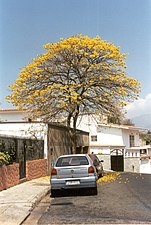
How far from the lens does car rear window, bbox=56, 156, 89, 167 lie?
12.6 meters

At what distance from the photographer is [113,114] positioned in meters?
22.4

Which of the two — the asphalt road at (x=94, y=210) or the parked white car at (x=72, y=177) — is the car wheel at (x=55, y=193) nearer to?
the parked white car at (x=72, y=177)

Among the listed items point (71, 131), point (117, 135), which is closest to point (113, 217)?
point (71, 131)

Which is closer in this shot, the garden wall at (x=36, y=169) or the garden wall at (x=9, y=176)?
the garden wall at (x=9, y=176)

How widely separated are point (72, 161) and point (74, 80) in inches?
408

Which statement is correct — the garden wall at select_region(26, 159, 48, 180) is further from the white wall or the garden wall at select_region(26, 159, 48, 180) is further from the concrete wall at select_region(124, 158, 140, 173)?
the concrete wall at select_region(124, 158, 140, 173)

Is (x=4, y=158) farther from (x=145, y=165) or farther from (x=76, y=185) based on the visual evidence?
(x=145, y=165)

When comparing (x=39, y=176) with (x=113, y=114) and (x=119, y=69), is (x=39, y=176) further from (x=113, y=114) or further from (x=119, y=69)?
(x=119, y=69)

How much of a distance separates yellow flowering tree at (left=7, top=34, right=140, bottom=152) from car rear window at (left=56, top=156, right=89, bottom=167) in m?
8.15

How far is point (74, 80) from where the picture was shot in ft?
73.7

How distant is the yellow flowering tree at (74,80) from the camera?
69.5ft

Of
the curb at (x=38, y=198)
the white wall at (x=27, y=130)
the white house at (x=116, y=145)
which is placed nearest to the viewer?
the curb at (x=38, y=198)

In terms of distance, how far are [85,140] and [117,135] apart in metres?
7.07

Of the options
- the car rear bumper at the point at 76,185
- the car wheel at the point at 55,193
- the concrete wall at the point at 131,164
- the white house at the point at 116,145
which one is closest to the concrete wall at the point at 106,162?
the white house at the point at 116,145
